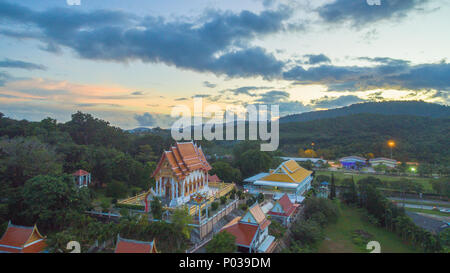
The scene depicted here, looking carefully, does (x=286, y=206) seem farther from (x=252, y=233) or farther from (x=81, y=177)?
(x=81, y=177)

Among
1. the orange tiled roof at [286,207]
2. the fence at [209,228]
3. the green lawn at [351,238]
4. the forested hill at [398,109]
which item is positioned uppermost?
the forested hill at [398,109]

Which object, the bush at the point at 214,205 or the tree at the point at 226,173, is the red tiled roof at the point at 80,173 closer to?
the bush at the point at 214,205

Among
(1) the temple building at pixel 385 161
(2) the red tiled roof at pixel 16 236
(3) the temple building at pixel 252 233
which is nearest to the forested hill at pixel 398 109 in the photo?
(1) the temple building at pixel 385 161

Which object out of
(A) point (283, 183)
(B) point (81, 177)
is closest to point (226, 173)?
(A) point (283, 183)
